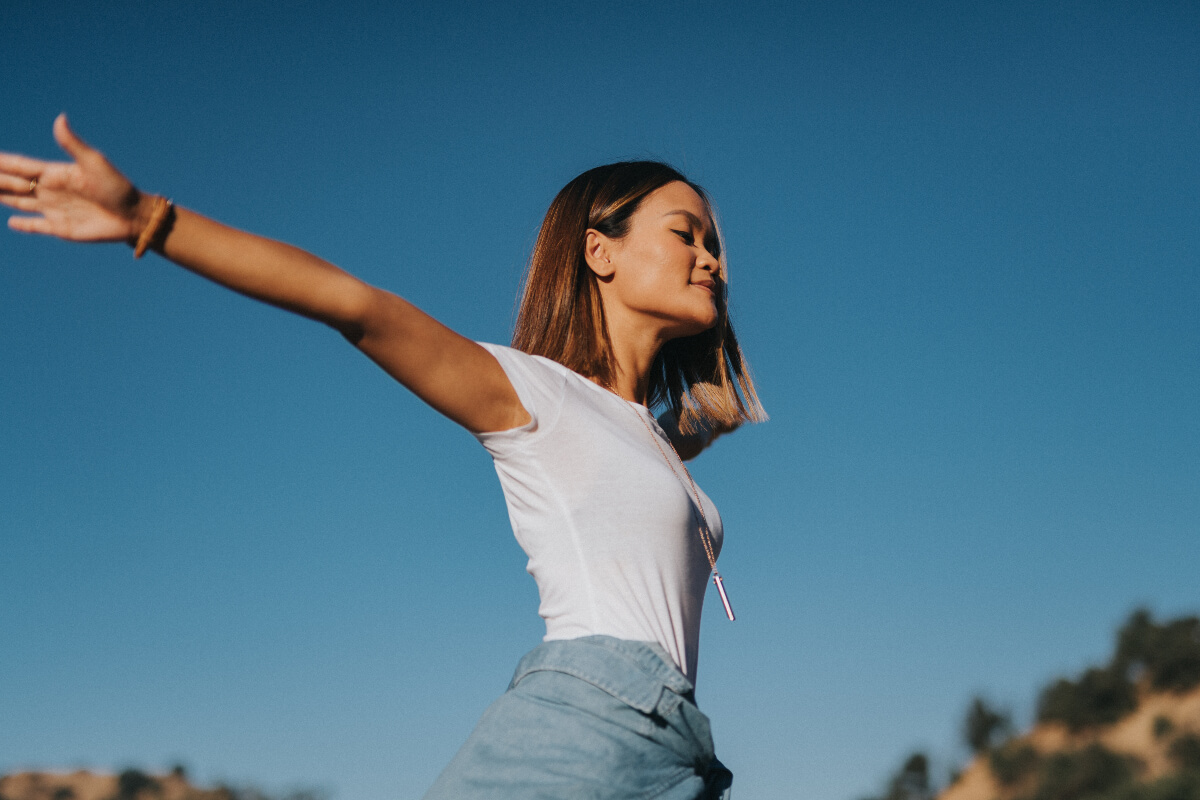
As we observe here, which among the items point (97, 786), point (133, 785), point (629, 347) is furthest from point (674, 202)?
point (97, 786)

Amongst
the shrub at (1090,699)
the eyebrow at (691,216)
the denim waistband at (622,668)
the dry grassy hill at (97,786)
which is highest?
the shrub at (1090,699)

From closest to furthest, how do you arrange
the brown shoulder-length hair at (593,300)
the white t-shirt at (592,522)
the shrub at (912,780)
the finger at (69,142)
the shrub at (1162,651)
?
1. the finger at (69,142)
2. the white t-shirt at (592,522)
3. the brown shoulder-length hair at (593,300)
4. the shrub at (1162,651)
5. the shrub at (912,780)

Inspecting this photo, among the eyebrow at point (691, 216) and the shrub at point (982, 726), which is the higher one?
the shrub at point (982, 726)

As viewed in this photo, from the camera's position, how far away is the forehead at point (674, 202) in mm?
3320

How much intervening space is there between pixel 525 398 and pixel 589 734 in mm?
783

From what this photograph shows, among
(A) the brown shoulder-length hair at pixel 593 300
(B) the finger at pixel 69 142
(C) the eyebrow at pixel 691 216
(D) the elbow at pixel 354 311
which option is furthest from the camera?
(C) the eyebrow at pixel 691 216

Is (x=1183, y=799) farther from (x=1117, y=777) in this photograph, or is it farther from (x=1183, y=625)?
(x=1183, y=625)

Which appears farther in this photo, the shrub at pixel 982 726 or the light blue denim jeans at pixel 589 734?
the shrub at pixel 982 726

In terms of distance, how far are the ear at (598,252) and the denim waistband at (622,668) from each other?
1392 millimetres

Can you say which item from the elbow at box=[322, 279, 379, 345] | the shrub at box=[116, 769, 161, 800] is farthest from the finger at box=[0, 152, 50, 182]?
the shrub at box=[116, 769, 161, 800]

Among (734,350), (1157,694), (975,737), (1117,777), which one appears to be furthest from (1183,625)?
(734,350)

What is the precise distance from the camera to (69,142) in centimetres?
183

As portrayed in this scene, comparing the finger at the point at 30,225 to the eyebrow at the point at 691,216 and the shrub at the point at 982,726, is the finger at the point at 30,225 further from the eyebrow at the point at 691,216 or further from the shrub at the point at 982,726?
the shrub at the point at 982,726

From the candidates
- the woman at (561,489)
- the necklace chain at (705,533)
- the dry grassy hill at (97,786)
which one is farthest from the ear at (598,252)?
the dry grassy hill at (97,786)
